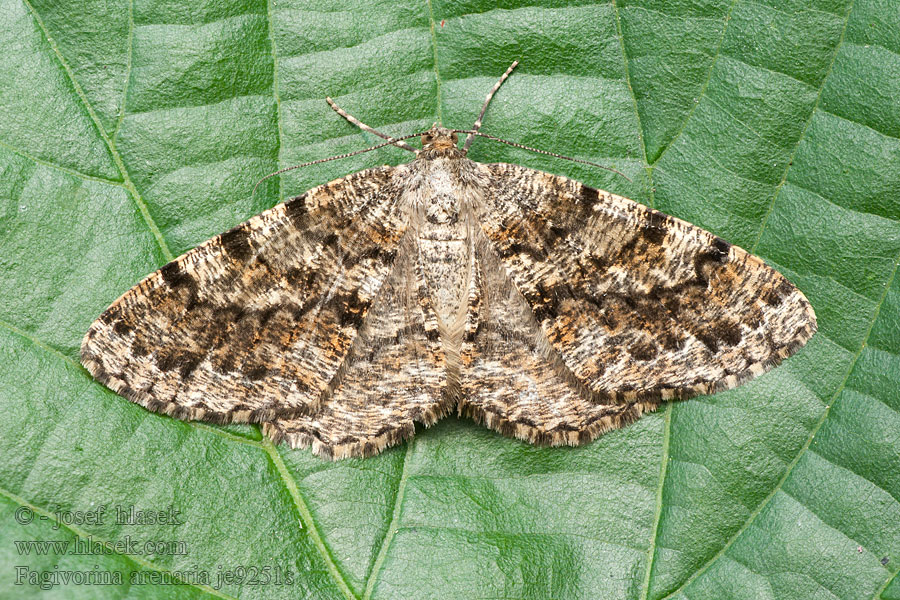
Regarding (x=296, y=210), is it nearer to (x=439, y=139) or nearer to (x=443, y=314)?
(x=439, y=139)

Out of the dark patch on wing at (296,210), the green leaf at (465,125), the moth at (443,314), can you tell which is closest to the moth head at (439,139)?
the moth at (443,314)

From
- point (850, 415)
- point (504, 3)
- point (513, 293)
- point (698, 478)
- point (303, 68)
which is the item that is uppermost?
point (504, 3)

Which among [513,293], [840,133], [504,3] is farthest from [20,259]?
[840,133]

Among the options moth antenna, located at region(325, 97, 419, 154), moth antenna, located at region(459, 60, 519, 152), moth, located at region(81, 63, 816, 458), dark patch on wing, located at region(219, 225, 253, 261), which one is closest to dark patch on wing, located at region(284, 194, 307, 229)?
moth, located at region(81, 63, 816, 458)

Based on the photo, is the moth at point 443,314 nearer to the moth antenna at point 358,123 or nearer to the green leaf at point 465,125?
the moth antenna at point 358,123

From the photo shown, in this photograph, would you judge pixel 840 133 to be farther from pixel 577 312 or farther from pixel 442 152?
pixel 442 152

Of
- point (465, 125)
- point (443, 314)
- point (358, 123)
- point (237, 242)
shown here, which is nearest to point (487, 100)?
point (465, 125)
